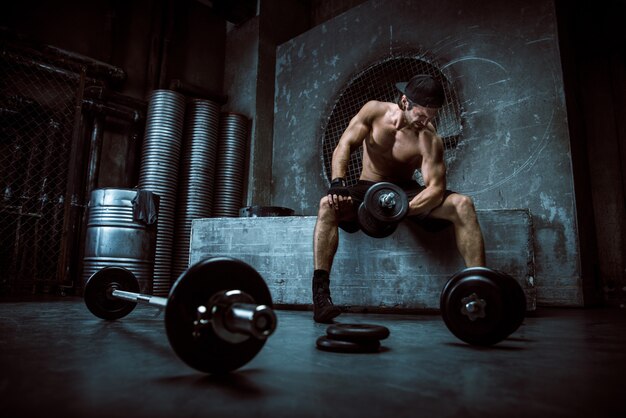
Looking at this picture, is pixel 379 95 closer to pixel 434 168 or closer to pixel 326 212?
pixel 434 168

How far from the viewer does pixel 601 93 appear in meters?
4.04

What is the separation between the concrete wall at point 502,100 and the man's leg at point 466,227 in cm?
129

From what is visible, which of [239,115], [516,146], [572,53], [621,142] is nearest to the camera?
[516,146]

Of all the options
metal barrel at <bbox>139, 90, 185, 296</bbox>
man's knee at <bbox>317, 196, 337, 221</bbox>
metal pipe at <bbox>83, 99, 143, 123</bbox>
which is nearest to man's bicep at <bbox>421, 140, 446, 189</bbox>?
man's knee at <bbox>317, 196, 337, 221</bbox>

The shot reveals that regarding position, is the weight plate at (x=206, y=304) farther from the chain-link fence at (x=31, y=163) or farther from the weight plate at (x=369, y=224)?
the chain-link fence at (x=31, y=163)

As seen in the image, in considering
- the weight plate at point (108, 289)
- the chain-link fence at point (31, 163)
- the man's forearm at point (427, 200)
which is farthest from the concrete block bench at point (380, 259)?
the chain-link fence at point (31, 163)

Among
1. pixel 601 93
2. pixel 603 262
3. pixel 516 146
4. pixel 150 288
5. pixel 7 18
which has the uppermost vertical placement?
pixel 7 18

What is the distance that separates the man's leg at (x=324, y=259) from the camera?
1920 millimetres

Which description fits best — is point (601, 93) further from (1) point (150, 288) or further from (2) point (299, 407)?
(1) point (150, 288)

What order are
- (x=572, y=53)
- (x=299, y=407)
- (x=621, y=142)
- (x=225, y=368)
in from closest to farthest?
(x=299, y=407) → (x=225, y=368) → (x=572, y=53) → (x=621, y=142)

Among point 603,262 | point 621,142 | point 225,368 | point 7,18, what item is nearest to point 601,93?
point 621,142

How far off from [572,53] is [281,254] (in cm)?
323

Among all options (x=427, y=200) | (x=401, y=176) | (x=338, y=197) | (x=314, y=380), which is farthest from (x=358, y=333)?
(x=401, y=176)

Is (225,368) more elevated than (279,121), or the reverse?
(279,121)
